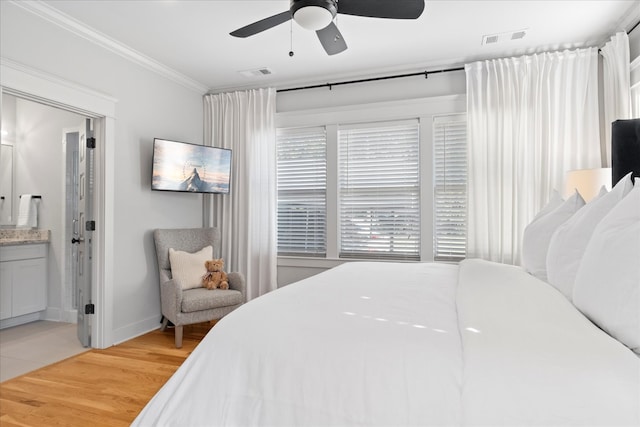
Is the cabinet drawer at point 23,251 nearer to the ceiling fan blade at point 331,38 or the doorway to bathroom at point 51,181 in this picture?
the doorway to bathroom at point 51,181

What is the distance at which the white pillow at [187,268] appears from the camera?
11.9ft

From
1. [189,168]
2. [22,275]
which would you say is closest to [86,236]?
[189,168]

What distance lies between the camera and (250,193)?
435cm

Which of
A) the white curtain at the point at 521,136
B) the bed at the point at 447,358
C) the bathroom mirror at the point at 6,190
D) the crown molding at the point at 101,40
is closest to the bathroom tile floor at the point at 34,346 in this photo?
the bathroom mirror at the point at 6,190

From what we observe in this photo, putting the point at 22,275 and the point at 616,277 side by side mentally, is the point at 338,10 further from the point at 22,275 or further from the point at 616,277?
the point at 22,275

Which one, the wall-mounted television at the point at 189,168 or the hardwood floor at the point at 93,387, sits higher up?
the wall-mounted television at the point at 189,168

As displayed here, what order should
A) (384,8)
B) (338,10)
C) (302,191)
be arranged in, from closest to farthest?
(384,8)
(338,10)
(302,191)

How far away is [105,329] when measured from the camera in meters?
3.32

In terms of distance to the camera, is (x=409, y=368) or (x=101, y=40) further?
(x=101, y=40)

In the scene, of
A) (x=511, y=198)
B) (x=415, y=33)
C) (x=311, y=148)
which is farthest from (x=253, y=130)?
(x=511, y=198)

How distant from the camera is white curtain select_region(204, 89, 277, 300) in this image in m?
4.29

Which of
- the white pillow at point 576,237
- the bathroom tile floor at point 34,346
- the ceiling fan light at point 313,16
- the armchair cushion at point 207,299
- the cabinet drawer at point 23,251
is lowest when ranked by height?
the bathroom tile floor at point 34,346

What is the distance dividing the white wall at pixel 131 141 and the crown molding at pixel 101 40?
4 centimetres

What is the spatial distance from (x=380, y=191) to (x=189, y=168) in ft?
6.71
